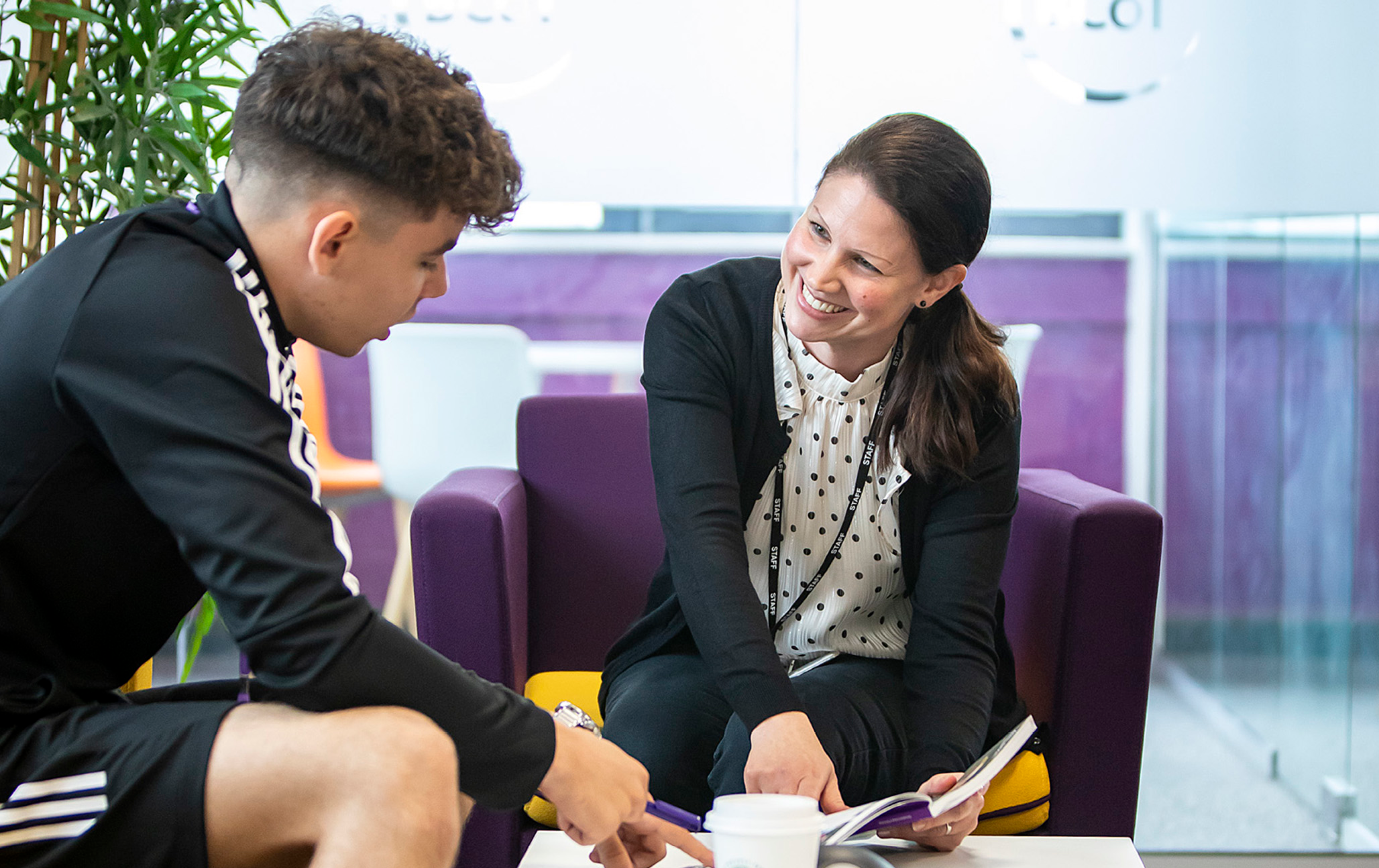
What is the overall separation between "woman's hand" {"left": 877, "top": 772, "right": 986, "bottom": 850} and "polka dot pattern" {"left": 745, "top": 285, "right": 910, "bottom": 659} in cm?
36

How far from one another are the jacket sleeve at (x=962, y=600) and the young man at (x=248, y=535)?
0.49 metres

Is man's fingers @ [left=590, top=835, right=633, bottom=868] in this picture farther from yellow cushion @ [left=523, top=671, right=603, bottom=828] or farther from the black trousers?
yellow cushion @ [left=523, top=671, right=603, bottom=828]

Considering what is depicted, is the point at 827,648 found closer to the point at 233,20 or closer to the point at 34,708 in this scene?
the point at 34,708

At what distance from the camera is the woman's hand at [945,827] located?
1017 millimetres

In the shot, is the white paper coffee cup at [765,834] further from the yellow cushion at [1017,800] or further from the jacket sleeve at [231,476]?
the yellow cushion at [1017,800]

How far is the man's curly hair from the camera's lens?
0.87 meters

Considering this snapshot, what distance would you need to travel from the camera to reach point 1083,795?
1.43 m

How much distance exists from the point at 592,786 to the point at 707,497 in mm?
517

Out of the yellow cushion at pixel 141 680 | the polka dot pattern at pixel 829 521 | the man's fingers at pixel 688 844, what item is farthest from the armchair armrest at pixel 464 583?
the man's fingers at pixel 688 844

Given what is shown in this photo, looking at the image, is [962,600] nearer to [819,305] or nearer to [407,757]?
[819,305]

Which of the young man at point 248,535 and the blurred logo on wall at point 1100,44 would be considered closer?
the young man at point 248,535

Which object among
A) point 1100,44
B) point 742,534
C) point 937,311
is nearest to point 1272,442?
point 1100,44

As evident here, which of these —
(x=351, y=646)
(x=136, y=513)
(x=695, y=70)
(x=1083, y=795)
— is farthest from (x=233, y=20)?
(x=1083, y=795)

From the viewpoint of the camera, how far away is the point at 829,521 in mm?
1403
